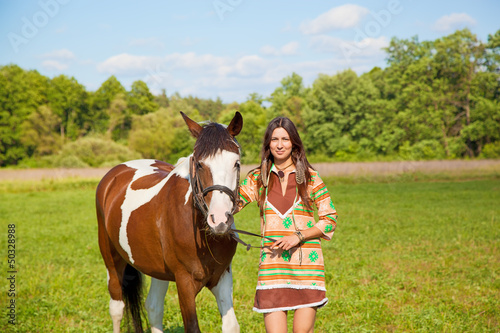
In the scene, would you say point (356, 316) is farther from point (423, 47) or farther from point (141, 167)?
point (423, 47)

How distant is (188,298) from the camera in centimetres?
299

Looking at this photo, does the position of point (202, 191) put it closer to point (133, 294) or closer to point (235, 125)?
point (235, 125)

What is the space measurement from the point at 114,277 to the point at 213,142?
2.39 m

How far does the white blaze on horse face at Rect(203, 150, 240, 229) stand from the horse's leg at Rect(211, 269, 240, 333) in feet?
2.85

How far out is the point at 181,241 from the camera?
304cm

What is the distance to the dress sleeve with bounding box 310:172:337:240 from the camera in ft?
8.69

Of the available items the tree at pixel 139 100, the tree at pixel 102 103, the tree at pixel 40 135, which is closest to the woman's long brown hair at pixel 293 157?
the tree at pixel 40 135

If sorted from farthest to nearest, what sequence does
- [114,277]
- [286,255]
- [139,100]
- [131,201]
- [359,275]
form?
[139,100] < [359,275] < [114,277] < [131,201] < [286,255]

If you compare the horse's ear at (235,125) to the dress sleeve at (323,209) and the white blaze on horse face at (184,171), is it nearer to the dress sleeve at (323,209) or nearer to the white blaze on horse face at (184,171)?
the white blaze on horse face at (184,171)

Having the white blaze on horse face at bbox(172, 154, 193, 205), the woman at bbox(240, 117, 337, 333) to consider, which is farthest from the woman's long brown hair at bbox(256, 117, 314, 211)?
the white blaze on horse face at bbox(172, 154, 193, 205)

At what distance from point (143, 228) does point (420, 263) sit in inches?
221

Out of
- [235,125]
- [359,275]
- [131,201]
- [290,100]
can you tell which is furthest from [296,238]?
[290,100]

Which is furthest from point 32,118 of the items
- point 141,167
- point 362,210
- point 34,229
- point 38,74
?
point 141,167

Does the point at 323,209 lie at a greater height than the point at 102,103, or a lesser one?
lesser
